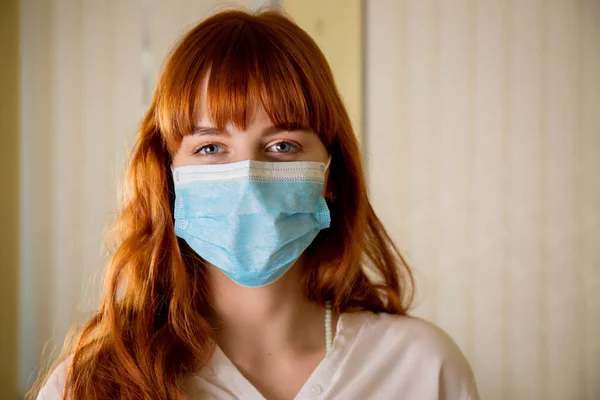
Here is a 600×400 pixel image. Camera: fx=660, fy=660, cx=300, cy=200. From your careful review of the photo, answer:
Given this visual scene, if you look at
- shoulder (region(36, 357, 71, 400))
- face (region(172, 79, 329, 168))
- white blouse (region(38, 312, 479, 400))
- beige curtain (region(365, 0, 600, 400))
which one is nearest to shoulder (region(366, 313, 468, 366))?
white blouse (region(38, 312, 479, 400))

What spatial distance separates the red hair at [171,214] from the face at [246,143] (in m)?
0.02

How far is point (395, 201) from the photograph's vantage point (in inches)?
132

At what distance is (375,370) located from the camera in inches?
58.1

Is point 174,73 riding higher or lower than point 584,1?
lower

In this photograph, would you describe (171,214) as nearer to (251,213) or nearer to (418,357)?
(251,213)

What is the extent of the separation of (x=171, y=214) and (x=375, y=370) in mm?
593

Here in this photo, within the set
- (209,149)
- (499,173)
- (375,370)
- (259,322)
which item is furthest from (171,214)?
(499,173)

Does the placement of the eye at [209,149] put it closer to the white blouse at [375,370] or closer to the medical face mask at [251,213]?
the medical face mask at [251,213]

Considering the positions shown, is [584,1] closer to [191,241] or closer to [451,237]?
[451,237]

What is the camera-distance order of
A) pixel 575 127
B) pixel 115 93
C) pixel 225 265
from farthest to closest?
pixel 115 93
pixel 575 127
pixel 225 265

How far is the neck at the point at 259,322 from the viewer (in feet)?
4.87

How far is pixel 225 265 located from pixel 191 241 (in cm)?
11

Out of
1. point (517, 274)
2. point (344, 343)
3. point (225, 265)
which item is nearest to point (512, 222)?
point (517, 274)

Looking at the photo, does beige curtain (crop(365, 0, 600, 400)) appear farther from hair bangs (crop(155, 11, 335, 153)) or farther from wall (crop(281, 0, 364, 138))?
hair bangs (crop(155, 11, 335, 153))
